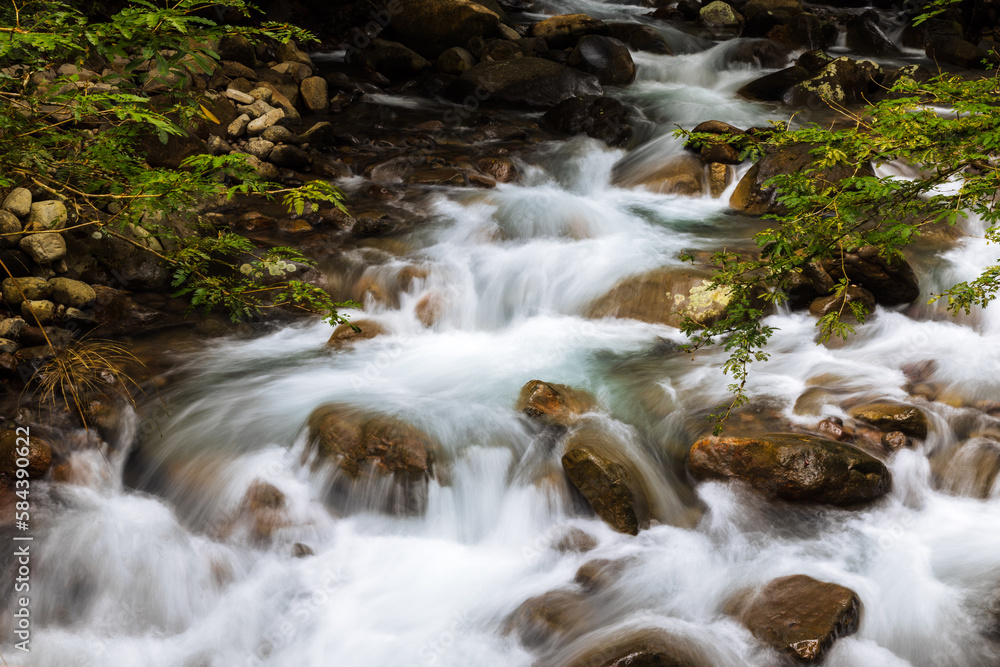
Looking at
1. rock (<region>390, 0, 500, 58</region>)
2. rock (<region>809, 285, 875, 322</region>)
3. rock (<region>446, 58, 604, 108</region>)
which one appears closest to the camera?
rock (<region>809, 285, 875, 322</region>)

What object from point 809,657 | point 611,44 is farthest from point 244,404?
point 611,44

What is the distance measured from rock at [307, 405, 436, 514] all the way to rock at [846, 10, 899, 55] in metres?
14.6

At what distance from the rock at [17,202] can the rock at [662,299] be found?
505 cm

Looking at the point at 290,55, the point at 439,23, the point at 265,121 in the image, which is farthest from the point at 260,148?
the point at 439,23

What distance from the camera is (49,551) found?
3854 mm

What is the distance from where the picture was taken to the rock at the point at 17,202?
5324mm

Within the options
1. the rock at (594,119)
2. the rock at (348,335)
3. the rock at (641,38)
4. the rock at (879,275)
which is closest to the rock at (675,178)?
the rock at (594,119)

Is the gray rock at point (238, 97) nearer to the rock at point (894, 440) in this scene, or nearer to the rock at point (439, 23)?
the rock at point (439, 23)

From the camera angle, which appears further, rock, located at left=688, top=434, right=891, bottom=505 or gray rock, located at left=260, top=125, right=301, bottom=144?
gray rock, located at left=260, top=125, right=301, bottom=144

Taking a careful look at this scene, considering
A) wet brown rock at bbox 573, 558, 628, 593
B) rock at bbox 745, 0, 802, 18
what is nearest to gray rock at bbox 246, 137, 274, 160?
wet brown rock at bbox 573, 558, 628, 593

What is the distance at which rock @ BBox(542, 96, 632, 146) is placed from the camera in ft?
33.5

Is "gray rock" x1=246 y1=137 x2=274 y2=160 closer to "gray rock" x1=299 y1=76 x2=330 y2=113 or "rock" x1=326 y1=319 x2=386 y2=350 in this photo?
"gray rock" x1=299 y1=76 x2=330 y2=113

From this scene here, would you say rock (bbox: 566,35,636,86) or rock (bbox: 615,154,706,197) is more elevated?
rock (bbox: 566,35,636,86)

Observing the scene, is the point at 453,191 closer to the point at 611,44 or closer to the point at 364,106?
the point at 364,106
